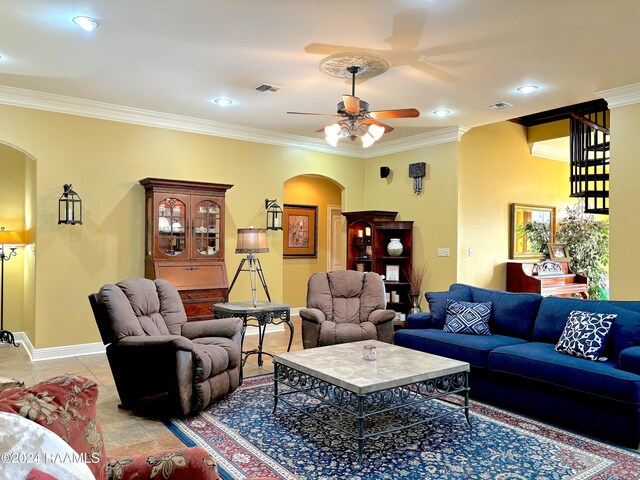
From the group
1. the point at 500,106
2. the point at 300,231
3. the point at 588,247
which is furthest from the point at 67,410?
the point at 588,247

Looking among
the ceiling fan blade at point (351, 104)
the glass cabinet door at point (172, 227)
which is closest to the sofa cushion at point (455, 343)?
the ceiling fan blade at point (351, 104)

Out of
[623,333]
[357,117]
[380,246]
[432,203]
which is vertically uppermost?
[357,117]

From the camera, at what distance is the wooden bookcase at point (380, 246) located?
6957 mm

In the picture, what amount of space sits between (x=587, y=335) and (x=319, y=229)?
576 centimetres

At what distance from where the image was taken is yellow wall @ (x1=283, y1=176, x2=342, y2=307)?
8.48m

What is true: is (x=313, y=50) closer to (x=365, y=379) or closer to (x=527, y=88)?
(x=527, y=88)

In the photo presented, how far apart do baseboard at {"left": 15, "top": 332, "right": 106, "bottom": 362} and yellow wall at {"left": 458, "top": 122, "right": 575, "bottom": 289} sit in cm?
469

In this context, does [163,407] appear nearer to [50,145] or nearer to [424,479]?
[424,479]

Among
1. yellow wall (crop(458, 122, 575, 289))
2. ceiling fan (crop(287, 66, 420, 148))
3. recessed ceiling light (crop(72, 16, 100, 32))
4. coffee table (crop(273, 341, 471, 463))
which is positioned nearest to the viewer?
coffee table (crop(273, 341, 471, 463))

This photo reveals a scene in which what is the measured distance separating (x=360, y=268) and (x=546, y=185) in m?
3.43

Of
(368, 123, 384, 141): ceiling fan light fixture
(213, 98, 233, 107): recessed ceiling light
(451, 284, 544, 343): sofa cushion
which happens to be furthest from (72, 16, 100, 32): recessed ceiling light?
(451, 284, 544, 343): sofa cushion

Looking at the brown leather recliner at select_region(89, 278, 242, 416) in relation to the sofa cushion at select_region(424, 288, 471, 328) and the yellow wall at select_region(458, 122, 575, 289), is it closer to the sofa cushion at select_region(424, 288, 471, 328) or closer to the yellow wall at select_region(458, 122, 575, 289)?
the sofa cushion at select_region(424, 288, 471, 328)

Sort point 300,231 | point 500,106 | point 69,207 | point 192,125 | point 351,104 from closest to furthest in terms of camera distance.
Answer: point 351,104
point 69,207
point 500,106
point 192,125
point 300,231

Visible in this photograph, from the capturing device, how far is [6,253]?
20.5 feet
